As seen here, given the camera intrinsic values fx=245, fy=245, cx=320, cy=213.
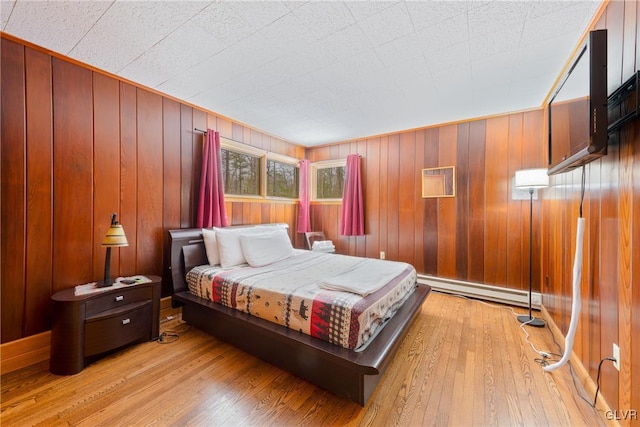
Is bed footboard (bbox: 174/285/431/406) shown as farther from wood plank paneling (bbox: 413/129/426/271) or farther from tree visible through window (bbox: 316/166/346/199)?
tree visible through window (bbox: 316/166/346/199)

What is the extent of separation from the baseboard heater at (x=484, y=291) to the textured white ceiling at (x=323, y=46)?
93.3 inches

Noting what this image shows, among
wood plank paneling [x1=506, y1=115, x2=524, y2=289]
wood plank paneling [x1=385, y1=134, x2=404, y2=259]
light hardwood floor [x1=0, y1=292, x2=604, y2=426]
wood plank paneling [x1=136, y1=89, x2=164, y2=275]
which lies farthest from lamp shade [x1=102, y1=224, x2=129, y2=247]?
wood plank paneling [x1=506, y1=115, x2=524, y2=289]

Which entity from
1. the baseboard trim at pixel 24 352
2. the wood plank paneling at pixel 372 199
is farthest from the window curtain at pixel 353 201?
the baseboard trim at pixel 24 352

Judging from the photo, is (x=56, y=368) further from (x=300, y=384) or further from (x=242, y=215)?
(x=242, y=215)

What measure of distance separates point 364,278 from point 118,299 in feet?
7.06

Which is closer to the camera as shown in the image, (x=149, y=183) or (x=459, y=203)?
(x=149, y=183)

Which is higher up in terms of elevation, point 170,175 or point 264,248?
point 170,175

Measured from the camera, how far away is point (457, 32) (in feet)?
6.05

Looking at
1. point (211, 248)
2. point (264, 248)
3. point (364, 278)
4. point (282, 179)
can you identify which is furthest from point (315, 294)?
point (282, 179)

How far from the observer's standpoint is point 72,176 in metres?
2.21

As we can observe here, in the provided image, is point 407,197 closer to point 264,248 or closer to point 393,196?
point 393,196

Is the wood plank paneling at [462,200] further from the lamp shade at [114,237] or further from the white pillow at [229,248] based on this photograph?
the lamp shade at [114,237]

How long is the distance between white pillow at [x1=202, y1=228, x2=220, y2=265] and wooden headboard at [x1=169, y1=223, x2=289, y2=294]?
0.35ft

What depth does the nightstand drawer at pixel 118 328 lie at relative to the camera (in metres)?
1.93
